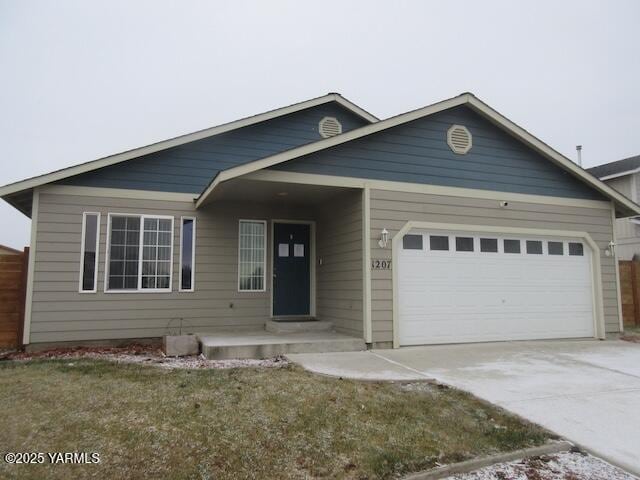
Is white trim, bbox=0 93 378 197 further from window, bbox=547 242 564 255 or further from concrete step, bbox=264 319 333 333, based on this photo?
window, bbox=547 242 564 255

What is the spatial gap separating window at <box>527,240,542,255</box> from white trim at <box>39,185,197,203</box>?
7240 millimetres

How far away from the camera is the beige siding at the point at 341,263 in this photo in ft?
28.8

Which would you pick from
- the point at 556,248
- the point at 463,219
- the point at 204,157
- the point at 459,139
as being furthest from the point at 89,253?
the point at 556,248

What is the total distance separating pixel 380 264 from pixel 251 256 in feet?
10.5

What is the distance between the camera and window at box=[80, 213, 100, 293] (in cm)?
906

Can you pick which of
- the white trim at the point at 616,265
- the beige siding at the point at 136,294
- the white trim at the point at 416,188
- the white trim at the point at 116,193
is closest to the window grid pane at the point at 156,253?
the beige siding at the point at 136,294

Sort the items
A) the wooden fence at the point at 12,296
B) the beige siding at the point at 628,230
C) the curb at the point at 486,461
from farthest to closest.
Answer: the beige siding at the point at 628,230 → the wooden fence at the point at 12,296 → the curb at the point at 486,461

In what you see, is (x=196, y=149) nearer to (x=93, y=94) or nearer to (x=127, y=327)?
(x=127, y=327)

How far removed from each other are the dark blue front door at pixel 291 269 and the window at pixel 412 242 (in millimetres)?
2661

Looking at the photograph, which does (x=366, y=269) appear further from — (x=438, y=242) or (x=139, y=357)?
(x=139, y=357)

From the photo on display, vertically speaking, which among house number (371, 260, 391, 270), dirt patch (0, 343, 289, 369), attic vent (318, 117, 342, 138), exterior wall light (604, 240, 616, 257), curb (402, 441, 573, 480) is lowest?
curb (402, 441, 573, 480)

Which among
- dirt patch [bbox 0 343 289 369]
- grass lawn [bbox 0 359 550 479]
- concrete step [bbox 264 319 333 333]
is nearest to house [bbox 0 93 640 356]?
concrete step [bbox 264 319 333 333]

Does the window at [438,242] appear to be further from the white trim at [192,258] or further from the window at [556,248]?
the white trim at [192,258]

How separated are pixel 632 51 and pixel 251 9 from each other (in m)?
14.1
